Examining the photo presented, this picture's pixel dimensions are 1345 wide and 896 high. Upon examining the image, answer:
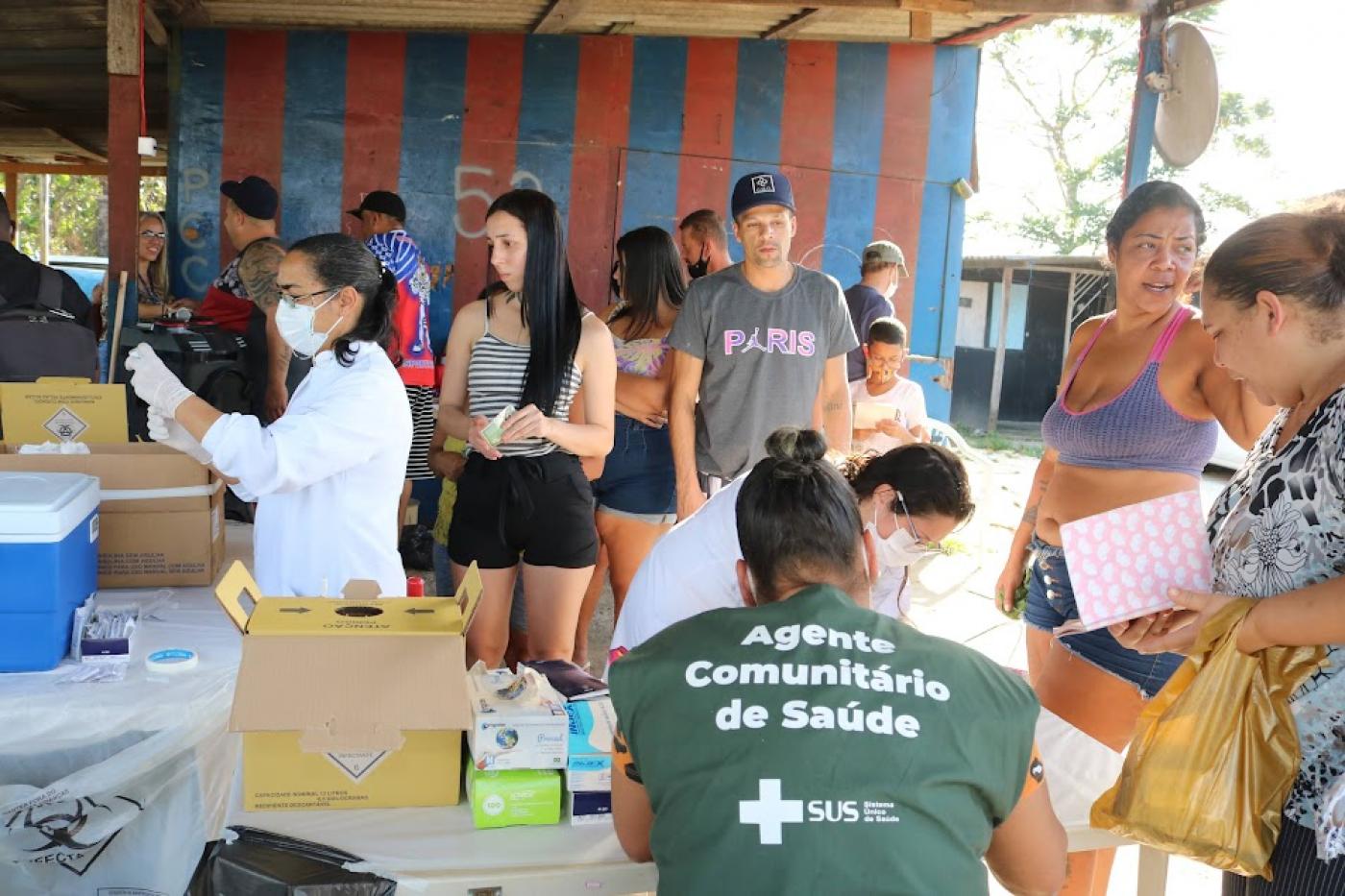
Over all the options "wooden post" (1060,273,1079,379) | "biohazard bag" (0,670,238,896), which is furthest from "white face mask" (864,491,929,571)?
"wooden post" (1060,273,1079,379)

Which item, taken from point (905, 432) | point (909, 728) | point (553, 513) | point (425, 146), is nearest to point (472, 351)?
point (553, 513)

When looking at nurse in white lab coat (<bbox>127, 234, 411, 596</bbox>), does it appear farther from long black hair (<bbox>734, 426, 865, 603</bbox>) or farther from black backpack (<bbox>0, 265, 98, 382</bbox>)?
black backpack (<bbox>0, 265, 98, 382</bbox>)

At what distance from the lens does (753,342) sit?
3.80 metres

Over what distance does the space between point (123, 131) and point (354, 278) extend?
9.57ft

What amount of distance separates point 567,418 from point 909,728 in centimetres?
216

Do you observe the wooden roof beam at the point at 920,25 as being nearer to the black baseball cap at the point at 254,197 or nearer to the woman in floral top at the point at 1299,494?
the black baseball cap at the point at 254,197

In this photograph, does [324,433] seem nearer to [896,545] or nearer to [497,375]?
[497,375]

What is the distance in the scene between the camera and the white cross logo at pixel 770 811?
138 centimetres

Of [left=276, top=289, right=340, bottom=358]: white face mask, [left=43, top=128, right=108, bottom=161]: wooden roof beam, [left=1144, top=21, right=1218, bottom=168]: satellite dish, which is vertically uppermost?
[left=43, top=128, right=108, bottom=161]: wooden roof beam

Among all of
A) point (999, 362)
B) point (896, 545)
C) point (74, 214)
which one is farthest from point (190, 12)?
point (74, 214)

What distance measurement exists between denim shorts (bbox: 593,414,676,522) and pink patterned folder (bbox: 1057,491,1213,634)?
230cm

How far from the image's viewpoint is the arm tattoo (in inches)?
184

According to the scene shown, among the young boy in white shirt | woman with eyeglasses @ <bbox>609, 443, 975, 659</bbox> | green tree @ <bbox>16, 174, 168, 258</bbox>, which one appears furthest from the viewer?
green tree @ <bbox>16, 174, 168, 258</bbox>

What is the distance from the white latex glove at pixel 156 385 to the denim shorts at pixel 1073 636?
74.7 inches
